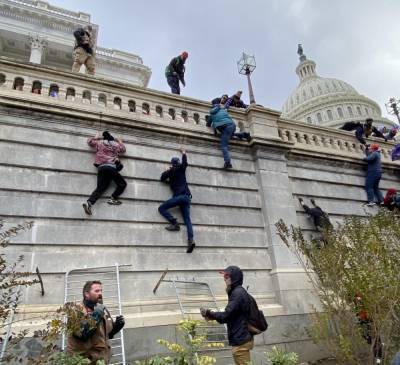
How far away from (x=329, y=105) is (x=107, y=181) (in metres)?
90.3

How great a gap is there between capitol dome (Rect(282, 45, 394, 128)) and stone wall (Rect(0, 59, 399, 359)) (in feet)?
245

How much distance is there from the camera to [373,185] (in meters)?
13.4

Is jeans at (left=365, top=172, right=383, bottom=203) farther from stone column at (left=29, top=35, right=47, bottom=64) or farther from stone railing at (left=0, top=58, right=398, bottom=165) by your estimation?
stone column at (left=29, top=35, right=47, bottom=64)

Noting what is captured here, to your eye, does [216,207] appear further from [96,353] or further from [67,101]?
[96,353]

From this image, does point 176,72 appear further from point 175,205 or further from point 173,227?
point 173,227

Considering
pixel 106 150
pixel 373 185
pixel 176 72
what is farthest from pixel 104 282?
pixel 373 185

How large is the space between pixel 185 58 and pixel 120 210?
749 centimetres

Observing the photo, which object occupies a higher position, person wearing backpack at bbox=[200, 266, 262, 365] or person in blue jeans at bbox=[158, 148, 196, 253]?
person in blue jeans at bbox=[158, 148, 196, 253]

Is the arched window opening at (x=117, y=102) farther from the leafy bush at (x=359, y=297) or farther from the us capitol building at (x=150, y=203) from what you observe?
the leafy bush at (x=359, y=297)

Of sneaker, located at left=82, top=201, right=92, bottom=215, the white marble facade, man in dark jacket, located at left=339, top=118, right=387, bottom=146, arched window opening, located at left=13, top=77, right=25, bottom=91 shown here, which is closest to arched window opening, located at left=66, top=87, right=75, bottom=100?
arched window opening, located at left=13, top=77, right=25, bottom=91

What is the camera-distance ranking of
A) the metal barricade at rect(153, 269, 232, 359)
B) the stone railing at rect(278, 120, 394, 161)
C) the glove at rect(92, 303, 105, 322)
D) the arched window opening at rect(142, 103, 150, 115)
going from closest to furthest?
the glove at rect(92, 303, 105, 322), the metal barricade at rect(153, 269, 232, 359), the arched window opening at rect(142, 103, 150, 115), the stone railing at rect(278, 120, 394, 161)

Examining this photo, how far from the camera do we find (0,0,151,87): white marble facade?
3200 cm

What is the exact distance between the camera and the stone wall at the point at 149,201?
796cm

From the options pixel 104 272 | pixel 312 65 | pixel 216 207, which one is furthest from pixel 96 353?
pixel 312 65
